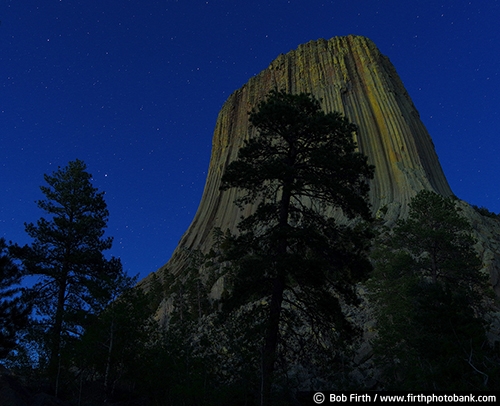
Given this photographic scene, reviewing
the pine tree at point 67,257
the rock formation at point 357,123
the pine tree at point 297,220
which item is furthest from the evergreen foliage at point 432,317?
the rock formation at point 357,123

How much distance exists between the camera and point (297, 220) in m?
13.1

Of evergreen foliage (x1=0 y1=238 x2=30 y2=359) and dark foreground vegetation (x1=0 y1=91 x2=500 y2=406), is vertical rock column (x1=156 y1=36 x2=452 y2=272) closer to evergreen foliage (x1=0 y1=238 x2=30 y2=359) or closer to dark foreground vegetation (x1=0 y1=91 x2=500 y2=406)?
dark foreground vegetation (x1=0 y1=91 x2=500 y2=406)

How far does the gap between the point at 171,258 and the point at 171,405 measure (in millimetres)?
56286

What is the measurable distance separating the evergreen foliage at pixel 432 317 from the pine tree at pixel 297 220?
7.63ft

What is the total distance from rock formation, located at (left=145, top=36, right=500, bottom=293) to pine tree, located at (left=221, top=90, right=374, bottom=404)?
28409mm

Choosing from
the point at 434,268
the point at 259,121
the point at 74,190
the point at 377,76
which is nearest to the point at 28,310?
the point at 74,190

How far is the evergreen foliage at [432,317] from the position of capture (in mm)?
8344

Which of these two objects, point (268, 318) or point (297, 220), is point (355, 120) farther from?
point (268, 318)

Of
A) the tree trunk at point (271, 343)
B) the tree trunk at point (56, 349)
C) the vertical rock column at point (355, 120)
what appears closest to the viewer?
the tree trunk at point (271, 343)

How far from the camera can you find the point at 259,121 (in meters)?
13.7

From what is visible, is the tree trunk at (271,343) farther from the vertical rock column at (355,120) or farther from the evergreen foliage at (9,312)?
the vertical rock column at (355,120)

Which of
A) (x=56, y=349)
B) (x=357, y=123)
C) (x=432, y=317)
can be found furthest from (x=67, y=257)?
(x=357, y=123)

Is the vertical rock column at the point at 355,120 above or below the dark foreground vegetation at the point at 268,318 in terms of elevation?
above

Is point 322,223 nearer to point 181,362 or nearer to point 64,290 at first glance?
point 181,362
